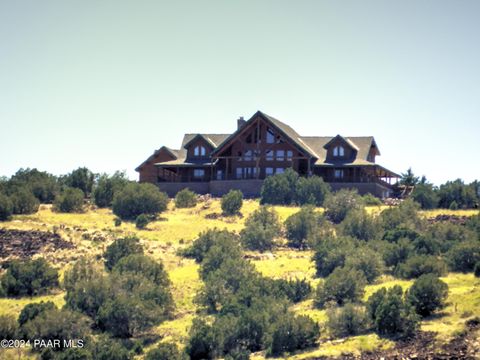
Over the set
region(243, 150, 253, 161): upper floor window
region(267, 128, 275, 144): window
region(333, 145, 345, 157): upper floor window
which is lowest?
region(243, 150, 253, 161): upper floor window

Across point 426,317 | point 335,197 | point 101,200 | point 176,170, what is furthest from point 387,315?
point 176,170

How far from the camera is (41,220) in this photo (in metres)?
83.3

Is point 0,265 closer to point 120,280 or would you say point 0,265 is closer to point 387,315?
point 120,280

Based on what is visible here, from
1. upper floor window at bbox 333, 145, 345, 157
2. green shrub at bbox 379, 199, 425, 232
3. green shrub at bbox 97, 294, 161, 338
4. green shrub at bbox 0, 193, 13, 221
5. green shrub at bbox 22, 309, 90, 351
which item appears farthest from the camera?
upper floor window at bbox 333, 145, 345, 157

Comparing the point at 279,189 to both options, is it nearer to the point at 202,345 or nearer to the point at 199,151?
the point at 199,151

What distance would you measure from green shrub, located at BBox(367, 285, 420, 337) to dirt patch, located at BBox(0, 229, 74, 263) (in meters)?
30.2

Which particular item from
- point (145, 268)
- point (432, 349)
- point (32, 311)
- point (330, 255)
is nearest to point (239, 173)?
point (330, 255)

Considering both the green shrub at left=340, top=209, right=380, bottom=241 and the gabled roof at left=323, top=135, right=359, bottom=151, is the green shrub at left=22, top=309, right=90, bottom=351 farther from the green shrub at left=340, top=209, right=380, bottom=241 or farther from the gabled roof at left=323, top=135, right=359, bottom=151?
the gabled roof at left=323, top=135, right=359, bottom=151

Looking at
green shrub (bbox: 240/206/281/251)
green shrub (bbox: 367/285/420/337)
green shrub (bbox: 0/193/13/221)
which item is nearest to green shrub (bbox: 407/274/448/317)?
green shrub (bbox: 367/285/420/337)

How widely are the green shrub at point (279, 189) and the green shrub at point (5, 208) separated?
2343 cm

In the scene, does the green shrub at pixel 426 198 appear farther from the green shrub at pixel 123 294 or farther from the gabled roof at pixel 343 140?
the green shrub at pixel 123 294

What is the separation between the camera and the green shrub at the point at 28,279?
218 ft

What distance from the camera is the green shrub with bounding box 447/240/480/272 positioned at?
→ 6575cm

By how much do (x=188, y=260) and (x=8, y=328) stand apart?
63.7 feet
